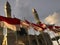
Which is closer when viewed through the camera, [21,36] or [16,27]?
[16,27]

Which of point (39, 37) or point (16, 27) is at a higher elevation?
point (39, 37)

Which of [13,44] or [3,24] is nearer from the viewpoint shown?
[3,24]

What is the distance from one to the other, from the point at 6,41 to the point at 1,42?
10.4 ft

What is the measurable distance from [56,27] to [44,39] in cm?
1843

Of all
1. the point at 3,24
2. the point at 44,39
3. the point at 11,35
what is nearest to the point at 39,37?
the point at 44,39

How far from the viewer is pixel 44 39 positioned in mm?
45250

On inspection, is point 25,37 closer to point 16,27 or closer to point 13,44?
point 13,44

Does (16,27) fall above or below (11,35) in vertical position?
below

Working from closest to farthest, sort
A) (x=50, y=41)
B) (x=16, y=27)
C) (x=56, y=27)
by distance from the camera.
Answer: (x=16, y=27), (x=56, y=27), (x=50, y=41)

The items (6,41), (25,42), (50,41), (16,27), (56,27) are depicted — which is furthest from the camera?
(50,41)

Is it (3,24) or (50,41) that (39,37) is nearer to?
(50,41)

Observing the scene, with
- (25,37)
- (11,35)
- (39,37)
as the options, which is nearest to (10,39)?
(11,35)

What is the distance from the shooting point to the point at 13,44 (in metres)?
40.7

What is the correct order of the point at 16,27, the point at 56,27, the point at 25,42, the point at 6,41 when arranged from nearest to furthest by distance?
1. the point at 16,27
2. the point at 56,27
3. the point at 6,41
4. the point at 25,42
